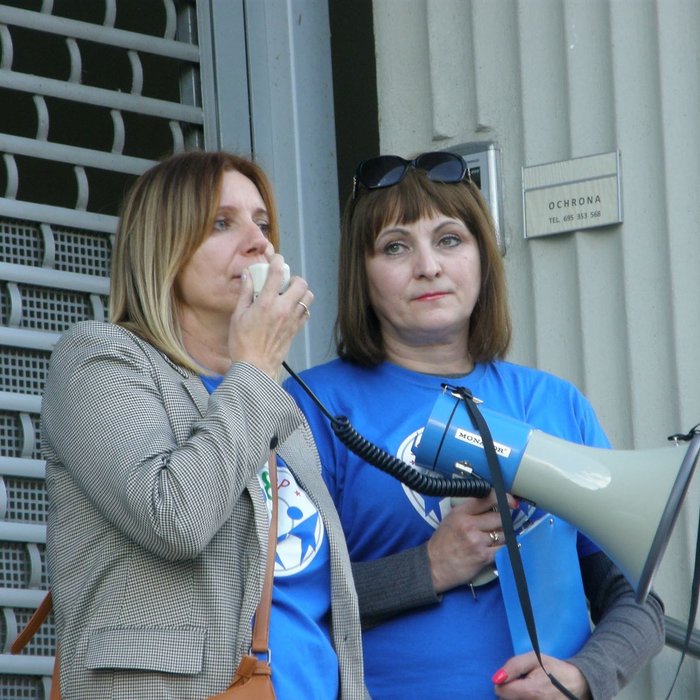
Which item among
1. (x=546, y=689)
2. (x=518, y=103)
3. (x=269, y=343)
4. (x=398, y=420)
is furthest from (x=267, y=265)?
(x=518, y=103)

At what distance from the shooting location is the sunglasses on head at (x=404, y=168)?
135 inches

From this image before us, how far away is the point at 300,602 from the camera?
2.75 m

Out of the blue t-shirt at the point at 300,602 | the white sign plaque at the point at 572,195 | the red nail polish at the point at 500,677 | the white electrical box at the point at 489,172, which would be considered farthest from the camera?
the white electrical box at the point at 489,172

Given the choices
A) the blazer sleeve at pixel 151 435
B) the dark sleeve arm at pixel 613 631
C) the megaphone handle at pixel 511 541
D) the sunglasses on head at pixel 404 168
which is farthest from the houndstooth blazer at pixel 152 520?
the sunglasses on head at pixel 404 168

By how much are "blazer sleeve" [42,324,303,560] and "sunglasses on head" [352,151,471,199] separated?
82 cm

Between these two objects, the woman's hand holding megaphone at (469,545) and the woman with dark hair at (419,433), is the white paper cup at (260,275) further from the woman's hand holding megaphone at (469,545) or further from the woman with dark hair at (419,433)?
→ the woman's hand holding megaphone at (469,545)

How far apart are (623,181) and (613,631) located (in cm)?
150

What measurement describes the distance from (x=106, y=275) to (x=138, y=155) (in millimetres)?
411

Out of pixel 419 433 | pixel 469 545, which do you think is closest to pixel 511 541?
pixel 469 545

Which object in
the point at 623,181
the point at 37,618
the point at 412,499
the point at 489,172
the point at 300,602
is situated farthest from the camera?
the point at 489,172

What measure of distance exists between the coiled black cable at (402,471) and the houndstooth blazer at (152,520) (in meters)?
0.27

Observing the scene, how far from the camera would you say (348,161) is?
15.7ft

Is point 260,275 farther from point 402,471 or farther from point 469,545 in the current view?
point 469,545

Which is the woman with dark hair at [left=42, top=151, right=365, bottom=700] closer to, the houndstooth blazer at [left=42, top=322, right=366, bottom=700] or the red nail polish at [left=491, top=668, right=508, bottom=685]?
the houndstooth blazer at [left=42, top=322, right=366, bottom=700]
